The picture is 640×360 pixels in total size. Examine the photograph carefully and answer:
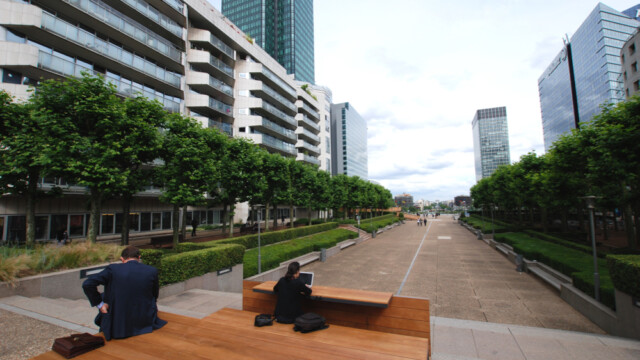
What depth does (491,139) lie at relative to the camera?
179 meters

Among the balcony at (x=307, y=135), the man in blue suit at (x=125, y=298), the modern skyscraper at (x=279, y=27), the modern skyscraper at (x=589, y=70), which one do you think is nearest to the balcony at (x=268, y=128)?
the balcony at (x=307, y=135)

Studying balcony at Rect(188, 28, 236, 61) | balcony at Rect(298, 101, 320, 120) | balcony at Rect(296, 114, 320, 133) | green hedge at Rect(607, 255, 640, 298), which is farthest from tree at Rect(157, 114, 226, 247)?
balcony at Rect(298, 101, 320, 120)

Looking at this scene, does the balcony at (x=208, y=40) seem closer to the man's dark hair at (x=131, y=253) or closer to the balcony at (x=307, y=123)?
the balcony at (x=307, y=123)

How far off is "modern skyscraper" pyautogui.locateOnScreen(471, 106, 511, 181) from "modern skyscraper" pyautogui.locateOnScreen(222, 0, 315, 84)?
428 feet

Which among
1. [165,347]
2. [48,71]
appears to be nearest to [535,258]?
[165,347]

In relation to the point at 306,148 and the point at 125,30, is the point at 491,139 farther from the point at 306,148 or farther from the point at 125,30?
the point at 125,30

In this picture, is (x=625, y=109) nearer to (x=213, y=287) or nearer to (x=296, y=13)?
(x=213, y=287)

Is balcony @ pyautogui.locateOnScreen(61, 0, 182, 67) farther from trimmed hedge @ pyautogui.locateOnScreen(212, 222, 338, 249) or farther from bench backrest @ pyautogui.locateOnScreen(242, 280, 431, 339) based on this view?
bench backrest @ pyautogui.locateOnScreen(242, 280, 431, 339)

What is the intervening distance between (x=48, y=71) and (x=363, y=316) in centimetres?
2671

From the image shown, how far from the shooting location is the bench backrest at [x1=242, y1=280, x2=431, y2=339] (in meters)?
4.34

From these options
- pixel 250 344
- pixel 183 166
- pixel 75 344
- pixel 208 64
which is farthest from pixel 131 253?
pixel 208 64

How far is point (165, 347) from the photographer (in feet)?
11.3

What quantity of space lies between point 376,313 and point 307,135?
54.6 m

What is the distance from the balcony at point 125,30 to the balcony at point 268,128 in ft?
40.4
